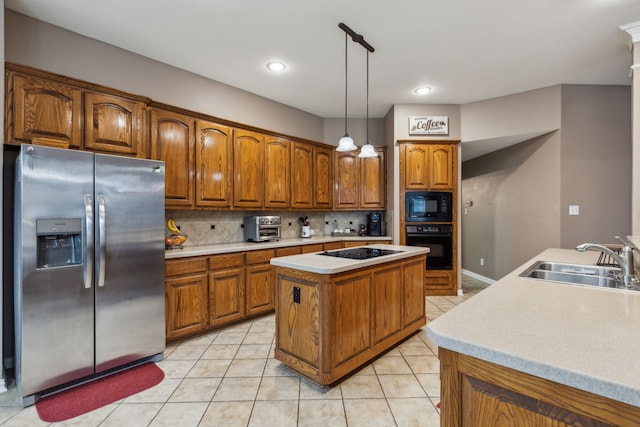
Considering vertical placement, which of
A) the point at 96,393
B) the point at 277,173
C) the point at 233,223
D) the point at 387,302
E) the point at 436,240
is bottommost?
the point at 96,393

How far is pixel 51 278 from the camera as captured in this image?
2023mm

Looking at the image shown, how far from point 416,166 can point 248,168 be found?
2.39 metres

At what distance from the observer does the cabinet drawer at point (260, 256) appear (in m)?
3.37

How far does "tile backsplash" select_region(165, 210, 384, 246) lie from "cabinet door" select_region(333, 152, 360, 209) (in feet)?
1.21

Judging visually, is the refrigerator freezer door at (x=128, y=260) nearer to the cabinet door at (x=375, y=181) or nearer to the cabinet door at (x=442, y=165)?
the cabinet door at (x=375, y=181)

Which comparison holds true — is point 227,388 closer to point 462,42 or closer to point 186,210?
point 186,210

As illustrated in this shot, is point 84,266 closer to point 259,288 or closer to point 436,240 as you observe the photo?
point 259,288

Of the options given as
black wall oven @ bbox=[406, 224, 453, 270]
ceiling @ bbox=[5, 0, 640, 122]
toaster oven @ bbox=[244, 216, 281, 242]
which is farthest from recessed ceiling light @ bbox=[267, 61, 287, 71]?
black wall oven @ bbox=[406, 224, 453, 270]

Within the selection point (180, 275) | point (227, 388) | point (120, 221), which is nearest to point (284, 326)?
point (227, 388)

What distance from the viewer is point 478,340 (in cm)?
85

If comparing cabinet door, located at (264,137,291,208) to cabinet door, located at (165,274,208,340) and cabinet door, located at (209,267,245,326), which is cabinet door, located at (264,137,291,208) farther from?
cabinet door, located at (165,274,208,340)

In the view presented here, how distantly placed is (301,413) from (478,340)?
1.46 metres

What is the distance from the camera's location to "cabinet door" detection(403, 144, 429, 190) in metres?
4.36

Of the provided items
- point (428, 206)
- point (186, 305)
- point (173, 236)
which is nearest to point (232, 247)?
point (173, 236)
